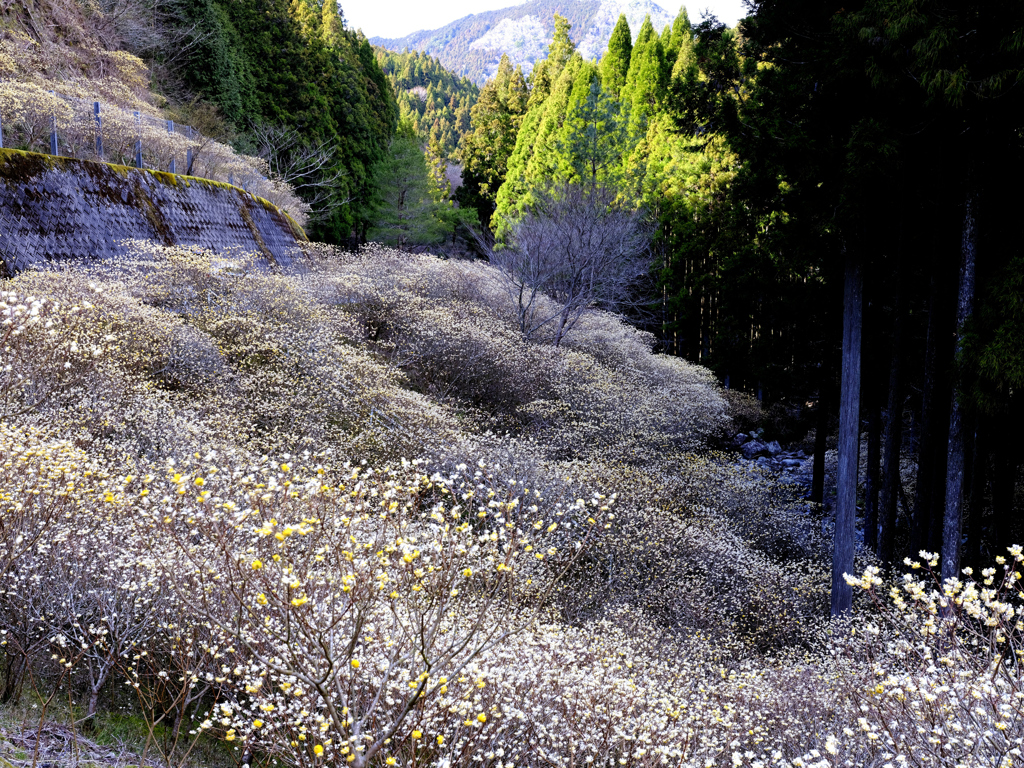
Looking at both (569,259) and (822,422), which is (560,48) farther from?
(822,422)

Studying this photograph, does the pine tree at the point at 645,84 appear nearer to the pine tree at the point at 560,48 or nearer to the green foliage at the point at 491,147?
the pine tree at the point at 560,48

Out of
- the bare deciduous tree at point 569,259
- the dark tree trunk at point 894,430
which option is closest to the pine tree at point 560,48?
the bare deciduous tree at point 569,259

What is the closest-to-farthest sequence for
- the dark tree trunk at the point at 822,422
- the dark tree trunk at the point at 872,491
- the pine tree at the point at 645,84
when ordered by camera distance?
the dark tree trunk at the point at 872,491 < the dark tree trunk at the point at 822,422 < the pine tree at the point at 645,84

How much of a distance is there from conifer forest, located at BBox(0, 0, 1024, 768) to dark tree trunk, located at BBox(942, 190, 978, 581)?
36 mm

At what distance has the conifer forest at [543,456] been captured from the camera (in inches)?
120

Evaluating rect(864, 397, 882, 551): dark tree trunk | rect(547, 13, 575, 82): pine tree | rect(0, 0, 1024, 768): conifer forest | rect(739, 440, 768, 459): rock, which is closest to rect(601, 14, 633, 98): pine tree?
rect(547, 13, 575, 82): pine tree

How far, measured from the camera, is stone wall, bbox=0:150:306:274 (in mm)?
9375

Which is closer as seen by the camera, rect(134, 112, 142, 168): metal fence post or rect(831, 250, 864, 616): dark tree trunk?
rect(831, 250, 864, 616): dark tree trunk

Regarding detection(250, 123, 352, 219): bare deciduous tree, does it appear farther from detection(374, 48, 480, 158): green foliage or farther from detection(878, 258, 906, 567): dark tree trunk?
detection(374, 48, 480, 158): green foliage

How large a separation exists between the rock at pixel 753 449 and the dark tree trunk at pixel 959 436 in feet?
28.7

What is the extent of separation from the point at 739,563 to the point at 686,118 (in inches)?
233

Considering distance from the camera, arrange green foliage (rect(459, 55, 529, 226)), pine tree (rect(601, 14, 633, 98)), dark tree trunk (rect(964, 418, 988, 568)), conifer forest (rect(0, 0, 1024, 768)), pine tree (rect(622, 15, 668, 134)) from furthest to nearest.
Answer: green foliage (rect(459, 55, 529, 226))
pine tree (rect(601, 14, 633, 98))
pine tree (rect(622, 15, 668, 134))
dark tree trunk (rect(964, 418, 988, 568))
conifer forest (rect(0, 0, 1024, 768))

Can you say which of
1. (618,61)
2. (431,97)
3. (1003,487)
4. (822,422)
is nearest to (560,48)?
(618,61)

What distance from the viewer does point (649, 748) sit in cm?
346
